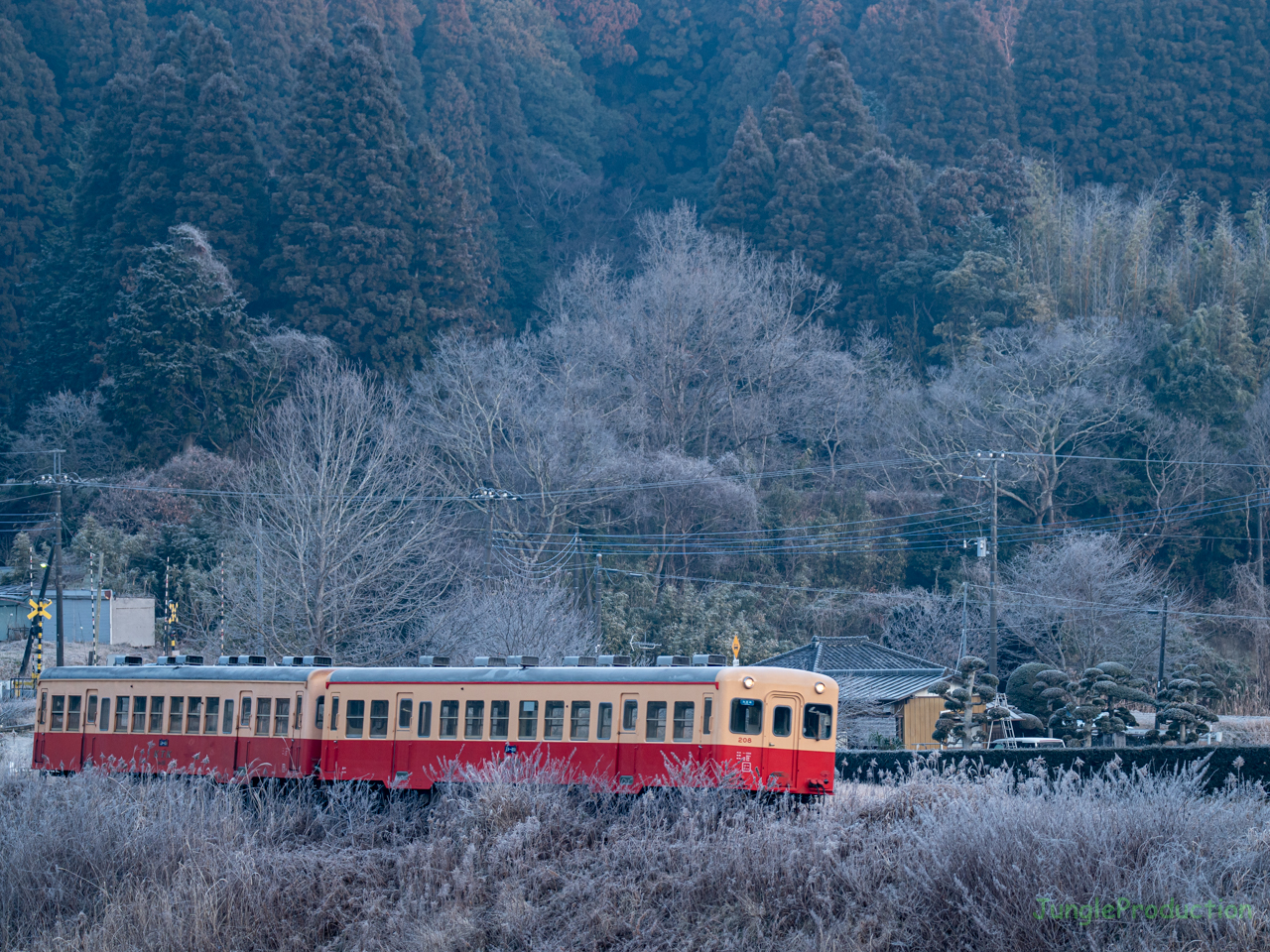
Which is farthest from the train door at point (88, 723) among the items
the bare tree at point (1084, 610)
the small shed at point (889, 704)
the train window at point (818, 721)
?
the bare tree at point (1084, 610)

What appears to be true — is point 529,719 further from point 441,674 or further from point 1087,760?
point 1087,760

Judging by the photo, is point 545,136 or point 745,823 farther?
point 545,136

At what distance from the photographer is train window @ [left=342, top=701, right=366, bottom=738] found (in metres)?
21.1

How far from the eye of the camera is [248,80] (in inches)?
2884

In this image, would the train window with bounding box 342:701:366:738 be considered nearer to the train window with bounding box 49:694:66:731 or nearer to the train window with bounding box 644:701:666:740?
the train window with bounding box 644:701:666:740

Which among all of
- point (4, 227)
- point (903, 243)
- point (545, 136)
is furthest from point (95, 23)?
point (903, 243)

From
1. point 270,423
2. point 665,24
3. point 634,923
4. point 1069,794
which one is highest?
point 665,24

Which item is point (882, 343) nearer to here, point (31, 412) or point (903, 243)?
point (903, 243)

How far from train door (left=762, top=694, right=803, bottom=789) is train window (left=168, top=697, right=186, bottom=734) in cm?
1077

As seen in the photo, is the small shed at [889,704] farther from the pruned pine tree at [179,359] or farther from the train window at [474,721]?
the pruned pine tree at [179,359]

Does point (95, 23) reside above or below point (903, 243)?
above

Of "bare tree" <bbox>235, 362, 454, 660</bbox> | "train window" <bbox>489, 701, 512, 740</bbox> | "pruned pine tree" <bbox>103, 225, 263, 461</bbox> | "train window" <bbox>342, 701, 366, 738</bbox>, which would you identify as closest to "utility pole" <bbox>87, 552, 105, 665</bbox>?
"bare tree" <bbox>235, 362, 454, 660</bbox>

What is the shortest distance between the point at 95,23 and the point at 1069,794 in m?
76.9

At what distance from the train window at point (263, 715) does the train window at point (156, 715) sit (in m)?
2.29
